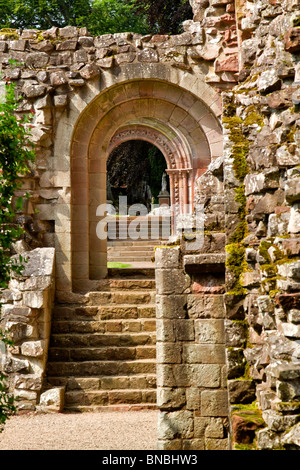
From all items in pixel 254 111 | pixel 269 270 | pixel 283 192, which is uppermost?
pixel 254 111

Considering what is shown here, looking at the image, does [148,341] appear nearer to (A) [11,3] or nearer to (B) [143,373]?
(B) [143,373]

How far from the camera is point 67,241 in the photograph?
1088cm

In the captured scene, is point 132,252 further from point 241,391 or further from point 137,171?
point 137,171

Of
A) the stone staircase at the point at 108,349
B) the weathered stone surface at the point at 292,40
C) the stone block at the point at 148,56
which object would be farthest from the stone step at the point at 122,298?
the weathered stone surface at the point at 292,40

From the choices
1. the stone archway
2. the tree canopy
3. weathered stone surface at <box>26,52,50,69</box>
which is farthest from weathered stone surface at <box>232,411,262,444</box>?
the tree canopy

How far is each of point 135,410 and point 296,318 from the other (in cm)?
540

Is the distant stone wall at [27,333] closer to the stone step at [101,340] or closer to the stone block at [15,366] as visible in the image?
the stone block at [15,366]

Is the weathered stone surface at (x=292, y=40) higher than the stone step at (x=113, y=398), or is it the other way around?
the weathered stone surface at (x=292, y=40)

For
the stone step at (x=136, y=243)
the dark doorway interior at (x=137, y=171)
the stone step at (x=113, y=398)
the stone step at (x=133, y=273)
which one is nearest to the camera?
the stone step at (x=113, y=398)

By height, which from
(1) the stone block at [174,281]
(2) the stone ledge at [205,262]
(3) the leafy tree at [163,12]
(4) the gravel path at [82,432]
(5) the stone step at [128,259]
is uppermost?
(3) the leafy tree at [163,12]

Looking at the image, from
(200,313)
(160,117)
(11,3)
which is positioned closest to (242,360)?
(200,313)

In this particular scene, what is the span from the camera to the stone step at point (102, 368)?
935cm

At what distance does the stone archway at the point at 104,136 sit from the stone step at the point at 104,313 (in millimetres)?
757

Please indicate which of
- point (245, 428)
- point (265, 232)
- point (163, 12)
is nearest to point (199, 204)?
point (265, 232)
